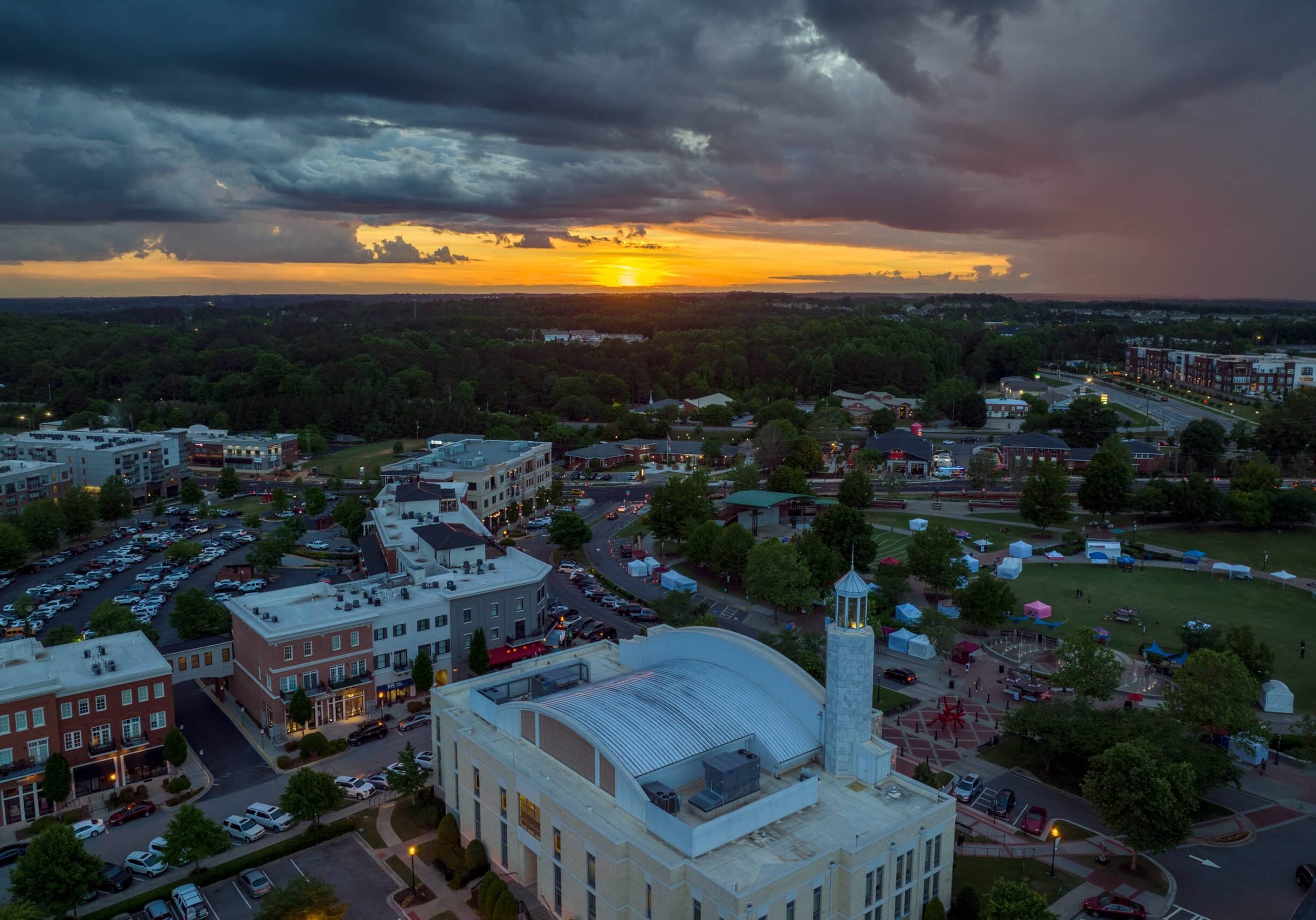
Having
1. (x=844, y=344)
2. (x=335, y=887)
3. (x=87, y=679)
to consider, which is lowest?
(x=335, y=887)

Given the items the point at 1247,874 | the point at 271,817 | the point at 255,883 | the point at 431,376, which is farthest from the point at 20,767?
the point at 431,376

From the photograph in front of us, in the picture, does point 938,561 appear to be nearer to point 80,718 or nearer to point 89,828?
point 89,828

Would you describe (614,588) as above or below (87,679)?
below

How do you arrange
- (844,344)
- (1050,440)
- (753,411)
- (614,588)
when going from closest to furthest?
(614,588), (1050,440), (753,411), (844,344)

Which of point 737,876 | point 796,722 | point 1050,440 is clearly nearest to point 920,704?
point 796,722

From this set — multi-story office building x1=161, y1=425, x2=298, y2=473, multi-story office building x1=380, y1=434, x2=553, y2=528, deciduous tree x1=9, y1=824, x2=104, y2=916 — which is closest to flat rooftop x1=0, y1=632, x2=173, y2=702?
deciduous tree x1=9, y1=824, x2=104, y2=916

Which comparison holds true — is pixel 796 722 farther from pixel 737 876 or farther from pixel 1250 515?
pixel 1250 515

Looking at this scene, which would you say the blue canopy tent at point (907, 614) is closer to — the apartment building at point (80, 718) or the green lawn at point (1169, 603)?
the green lawn at point (1169, 603)

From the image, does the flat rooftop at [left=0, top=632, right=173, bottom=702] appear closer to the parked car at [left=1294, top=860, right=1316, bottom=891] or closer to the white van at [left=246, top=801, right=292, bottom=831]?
the white van at [left=246, top=801, right=292, bottom=831]
